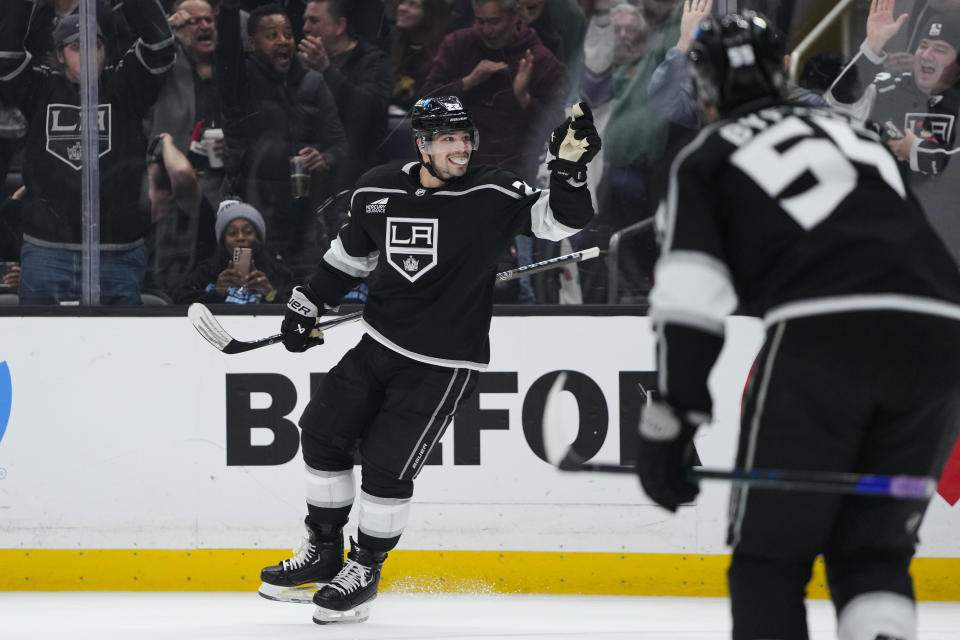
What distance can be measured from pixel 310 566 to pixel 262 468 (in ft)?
1.97

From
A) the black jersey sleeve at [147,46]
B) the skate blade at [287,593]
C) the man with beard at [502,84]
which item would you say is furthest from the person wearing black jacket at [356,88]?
the skate blade at [287,593]

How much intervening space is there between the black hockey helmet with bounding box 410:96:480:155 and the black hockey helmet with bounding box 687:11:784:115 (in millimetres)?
1484

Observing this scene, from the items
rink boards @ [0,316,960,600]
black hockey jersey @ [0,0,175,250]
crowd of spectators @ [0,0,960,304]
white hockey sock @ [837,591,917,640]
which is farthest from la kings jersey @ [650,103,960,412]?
black hockey jersey @ [0,0,175,250]

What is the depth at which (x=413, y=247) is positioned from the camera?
3326mm

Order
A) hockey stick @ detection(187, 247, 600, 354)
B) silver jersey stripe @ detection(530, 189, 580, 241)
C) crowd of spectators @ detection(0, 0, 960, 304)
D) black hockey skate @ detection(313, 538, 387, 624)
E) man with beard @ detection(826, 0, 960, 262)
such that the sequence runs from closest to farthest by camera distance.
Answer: silver jersey stripe @ detection(530, 189, 580, 241), black hockey skate @ detection(313, 538, 387, 624), hockey stick @ detection(187, 247, 600, 354), man with beard @ detection(826, 0, 960, 262), crowd of spectators @ detection(0, 0, 960, 304)

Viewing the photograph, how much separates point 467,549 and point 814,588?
101 centimetres

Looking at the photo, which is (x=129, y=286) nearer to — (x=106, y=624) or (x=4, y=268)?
(x=4, y=268)

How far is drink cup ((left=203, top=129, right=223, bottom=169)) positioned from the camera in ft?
13.9

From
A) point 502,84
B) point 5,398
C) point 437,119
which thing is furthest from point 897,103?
point 5,398

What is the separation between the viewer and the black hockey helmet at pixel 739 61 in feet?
6.00

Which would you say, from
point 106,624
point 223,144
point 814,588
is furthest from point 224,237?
point 814,588

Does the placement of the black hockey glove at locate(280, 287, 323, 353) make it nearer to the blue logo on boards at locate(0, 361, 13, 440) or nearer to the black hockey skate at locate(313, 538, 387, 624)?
the black hockey skate at locate(313, 538, 387, 624)

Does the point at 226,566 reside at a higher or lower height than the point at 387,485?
lower

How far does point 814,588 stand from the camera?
12.5 ft
